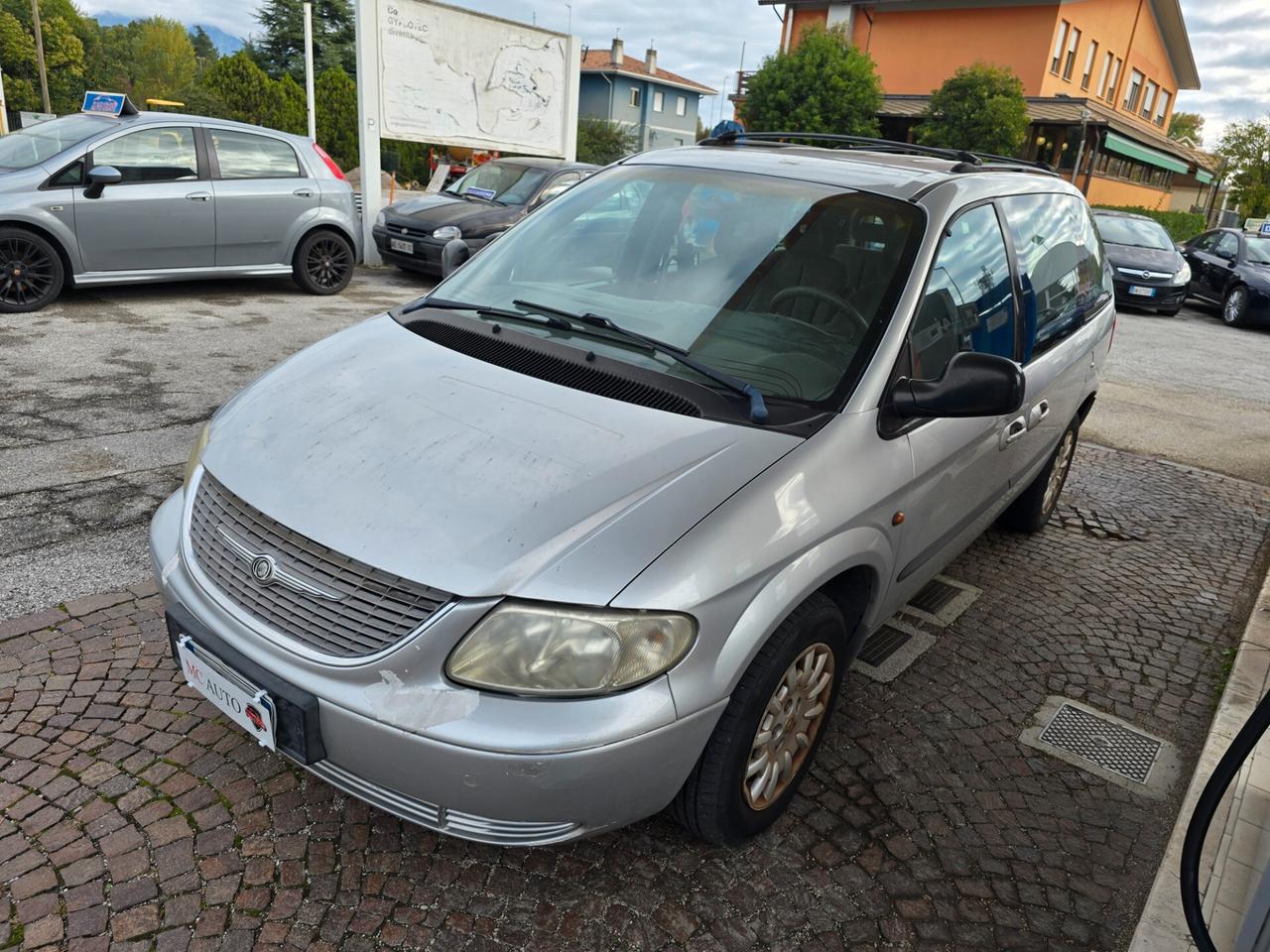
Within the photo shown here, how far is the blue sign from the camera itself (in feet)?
28.1

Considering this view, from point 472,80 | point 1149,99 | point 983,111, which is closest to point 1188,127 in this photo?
point 1149,99

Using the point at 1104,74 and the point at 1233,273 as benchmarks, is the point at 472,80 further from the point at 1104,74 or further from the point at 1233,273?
the point at 1104,74

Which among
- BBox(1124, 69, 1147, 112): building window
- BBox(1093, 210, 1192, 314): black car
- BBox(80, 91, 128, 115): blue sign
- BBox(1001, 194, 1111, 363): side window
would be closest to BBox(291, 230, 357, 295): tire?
BBox(80, 91, 128, 115): blue sign

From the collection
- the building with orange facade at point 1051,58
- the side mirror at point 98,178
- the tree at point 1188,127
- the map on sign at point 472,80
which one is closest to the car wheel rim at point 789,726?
the side mirror at point 98,178

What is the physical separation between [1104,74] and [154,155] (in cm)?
4171

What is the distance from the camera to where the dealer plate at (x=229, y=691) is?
7.02 ft

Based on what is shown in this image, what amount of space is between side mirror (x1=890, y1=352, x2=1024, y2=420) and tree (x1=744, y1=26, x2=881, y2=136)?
1225 inches

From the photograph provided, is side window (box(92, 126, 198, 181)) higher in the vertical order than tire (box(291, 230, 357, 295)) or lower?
higher

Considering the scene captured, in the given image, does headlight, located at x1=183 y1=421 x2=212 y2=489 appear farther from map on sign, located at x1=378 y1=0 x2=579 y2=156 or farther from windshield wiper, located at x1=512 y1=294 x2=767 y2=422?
map on sign, located at x1=378 y1=0 x2=579 y2=156

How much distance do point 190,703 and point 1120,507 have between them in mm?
5193

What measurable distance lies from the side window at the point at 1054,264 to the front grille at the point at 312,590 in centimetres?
270

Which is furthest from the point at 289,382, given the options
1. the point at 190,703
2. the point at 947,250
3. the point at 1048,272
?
the point at 1048,272

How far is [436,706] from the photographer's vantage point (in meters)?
1.97

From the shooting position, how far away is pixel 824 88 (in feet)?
105
